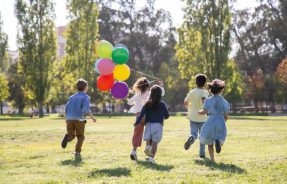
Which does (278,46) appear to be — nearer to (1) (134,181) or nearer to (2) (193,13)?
(2) (193,13)

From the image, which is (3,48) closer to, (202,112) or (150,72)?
(150,72)

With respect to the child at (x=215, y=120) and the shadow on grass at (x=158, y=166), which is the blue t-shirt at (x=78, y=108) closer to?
the shadow on grass at (x=158, y=166)

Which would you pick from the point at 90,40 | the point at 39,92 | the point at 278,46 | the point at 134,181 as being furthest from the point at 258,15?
the point at 134,181

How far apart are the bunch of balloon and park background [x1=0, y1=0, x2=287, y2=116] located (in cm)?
4010

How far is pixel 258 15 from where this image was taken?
6612 cm

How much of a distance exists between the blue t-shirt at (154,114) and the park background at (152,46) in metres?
42.3

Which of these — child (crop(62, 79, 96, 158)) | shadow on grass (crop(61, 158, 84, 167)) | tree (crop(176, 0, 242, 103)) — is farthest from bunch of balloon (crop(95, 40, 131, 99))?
tree (crop(176, 0, 242, 103))

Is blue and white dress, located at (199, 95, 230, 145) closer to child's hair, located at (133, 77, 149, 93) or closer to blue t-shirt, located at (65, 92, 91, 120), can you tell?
child's hair, located at (133, 77, 149, 93)

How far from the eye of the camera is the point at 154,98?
969cm

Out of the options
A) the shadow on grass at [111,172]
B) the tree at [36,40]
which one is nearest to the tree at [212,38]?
the tree at [36,40]

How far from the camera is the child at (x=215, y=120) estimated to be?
943 centimetres

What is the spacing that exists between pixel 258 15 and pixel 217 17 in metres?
17.3

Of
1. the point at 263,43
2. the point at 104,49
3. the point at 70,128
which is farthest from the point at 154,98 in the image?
the point at 263,43

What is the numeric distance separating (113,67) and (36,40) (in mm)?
43590
